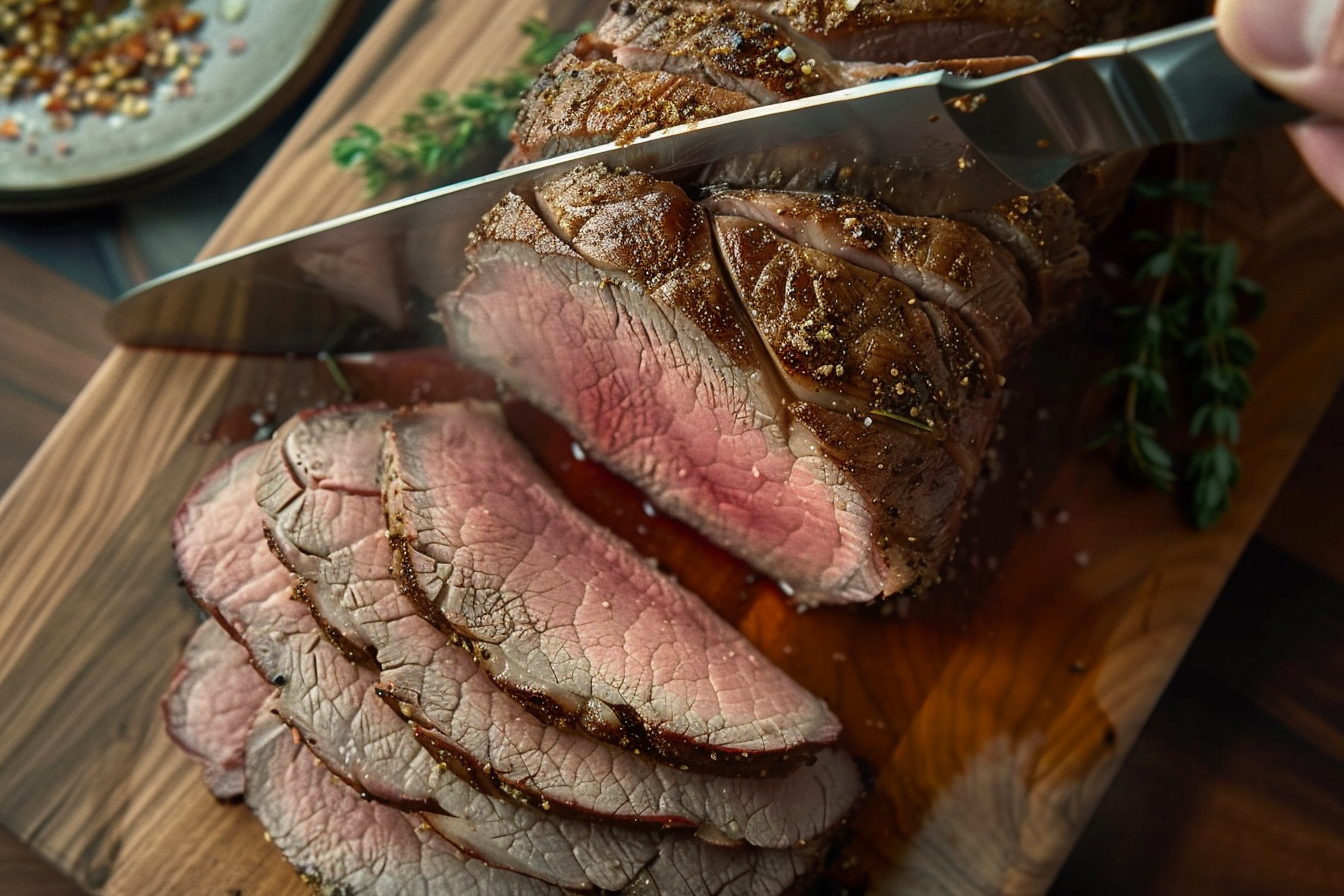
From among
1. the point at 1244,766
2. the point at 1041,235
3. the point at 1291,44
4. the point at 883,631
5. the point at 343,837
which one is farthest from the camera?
the point at 1244,766

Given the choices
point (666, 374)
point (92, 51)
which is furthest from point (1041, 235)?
point (92, 51)

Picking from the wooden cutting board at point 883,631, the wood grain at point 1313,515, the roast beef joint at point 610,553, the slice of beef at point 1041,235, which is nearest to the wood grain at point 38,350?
the wooden cutting board at point 883,631

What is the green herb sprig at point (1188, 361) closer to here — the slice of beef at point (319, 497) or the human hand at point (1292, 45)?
the human hand at point (1292, 45)

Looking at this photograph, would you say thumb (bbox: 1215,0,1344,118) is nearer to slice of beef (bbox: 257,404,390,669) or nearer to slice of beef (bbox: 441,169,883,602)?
slice of beef (bbox: 441,169,883,602)

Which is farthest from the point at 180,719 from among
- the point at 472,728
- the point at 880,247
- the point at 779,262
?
the point at 880,247

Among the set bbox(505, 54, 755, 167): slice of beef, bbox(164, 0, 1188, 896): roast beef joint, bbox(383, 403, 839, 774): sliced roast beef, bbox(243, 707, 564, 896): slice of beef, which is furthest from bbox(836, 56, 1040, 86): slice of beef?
bbox(243, 707, 564, 896): slice of beef

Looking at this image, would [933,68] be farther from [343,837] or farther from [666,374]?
[343,837]
